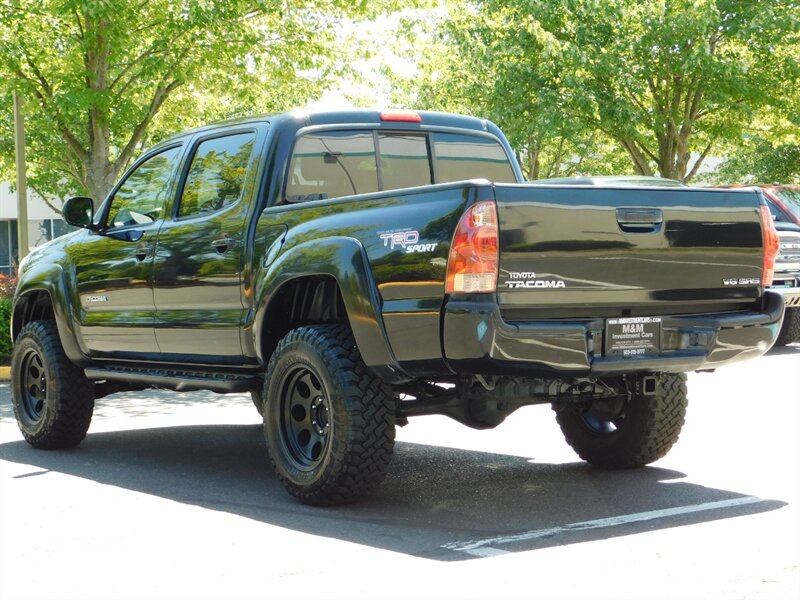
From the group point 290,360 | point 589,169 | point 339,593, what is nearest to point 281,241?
point 290,360

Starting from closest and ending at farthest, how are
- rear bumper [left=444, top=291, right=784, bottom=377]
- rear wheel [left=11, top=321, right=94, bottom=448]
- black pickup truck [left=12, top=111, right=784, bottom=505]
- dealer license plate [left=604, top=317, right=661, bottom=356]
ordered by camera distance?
rear bumper [left=444, top=291, right=784, bottom=377]
black pickup truck [left=12, top=111, right=784, bottom=505]
dealer license plate [left=604, top=317, right=661, bottom=356]
rear wheel [left=11, top=321, right=94, bottom=448]

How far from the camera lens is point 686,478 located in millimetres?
7266

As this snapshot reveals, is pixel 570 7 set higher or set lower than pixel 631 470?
higher

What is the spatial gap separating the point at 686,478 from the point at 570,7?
20.3 meters

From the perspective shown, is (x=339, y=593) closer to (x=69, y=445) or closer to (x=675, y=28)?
(x=69, y=445)

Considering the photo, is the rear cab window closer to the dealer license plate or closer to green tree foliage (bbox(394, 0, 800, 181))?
the dealer license plate

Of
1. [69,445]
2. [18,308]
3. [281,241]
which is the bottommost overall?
[69,445]

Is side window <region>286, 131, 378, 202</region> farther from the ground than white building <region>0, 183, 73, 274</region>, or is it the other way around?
side window <region>286, 131, 378, 202</region>

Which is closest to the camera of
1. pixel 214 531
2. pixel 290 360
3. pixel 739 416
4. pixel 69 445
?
pixel 214 531

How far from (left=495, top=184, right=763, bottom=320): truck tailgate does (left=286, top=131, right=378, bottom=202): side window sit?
1.89 m

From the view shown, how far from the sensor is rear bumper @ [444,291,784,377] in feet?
18.6

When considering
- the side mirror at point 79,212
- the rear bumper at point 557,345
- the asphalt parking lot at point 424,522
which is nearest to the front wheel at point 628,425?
the asphalt parking lot at point 424,522

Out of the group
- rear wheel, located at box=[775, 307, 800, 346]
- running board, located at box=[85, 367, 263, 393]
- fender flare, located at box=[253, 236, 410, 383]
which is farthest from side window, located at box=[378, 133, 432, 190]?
rear wheel, located at box=[775, 307, 800, 346]

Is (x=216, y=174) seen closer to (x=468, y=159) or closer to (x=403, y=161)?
(x=403, y=161)
